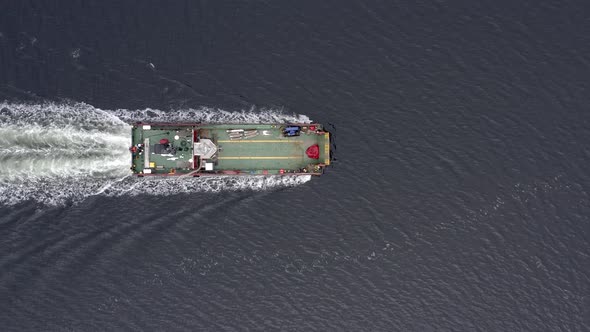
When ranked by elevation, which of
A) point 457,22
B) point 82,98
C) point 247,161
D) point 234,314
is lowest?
point 234,314

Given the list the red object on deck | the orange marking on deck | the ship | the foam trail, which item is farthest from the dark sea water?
the red object on deck

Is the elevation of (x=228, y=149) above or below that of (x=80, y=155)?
above

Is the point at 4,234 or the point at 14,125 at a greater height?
the point at 14,125

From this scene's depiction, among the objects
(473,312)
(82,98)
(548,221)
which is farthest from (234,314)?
(548,221)

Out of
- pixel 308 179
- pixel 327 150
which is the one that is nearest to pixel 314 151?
pixel 327 150

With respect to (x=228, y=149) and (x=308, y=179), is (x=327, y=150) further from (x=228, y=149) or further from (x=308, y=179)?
(x=228, y=149)

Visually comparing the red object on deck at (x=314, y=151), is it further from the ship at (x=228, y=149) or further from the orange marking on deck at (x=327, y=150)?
the orange marking on deck at (x=327, y=150)

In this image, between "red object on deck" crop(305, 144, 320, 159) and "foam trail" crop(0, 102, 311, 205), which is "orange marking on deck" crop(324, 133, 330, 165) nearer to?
"red object on deck" crop(305, 144, 320, 159)

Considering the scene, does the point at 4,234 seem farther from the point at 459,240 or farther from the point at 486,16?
the point at 486,16
